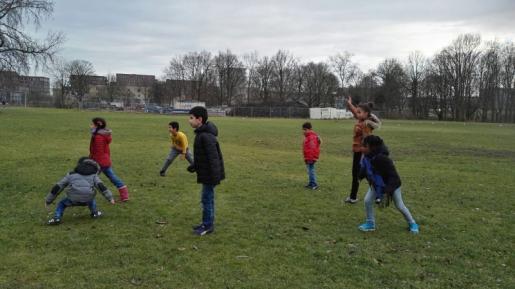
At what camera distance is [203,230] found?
6984 mm

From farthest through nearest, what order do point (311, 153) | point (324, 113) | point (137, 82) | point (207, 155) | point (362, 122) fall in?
point (137, 82) → point (324, 113) → point (311, 153) → point (362, 122) → point (207, 155)

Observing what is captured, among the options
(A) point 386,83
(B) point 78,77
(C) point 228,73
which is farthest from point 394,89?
(B) point 78,77

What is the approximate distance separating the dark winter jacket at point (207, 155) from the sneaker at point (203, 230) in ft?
2.57

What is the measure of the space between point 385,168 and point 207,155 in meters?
2.90

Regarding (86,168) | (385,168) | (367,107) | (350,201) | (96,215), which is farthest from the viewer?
(350,201)

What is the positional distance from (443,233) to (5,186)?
9.61 m

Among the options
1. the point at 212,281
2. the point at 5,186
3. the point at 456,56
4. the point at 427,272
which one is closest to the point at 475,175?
the point at 427,272

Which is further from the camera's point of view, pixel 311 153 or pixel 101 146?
pixel 311 153

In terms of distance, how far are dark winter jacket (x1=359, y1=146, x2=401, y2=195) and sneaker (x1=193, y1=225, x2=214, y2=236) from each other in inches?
113

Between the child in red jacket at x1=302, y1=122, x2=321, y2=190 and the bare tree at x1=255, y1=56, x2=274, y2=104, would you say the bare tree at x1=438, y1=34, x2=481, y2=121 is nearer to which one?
the bare tree at x1=255, y1=56, x2=274, y2=104

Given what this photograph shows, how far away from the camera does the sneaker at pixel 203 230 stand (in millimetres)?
6926

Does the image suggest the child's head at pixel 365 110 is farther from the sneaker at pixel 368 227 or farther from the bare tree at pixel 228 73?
the bare tree at pixel 228 73

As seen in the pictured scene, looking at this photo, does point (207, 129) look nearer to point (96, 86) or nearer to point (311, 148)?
point (311, 148)

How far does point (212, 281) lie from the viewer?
5.16m
